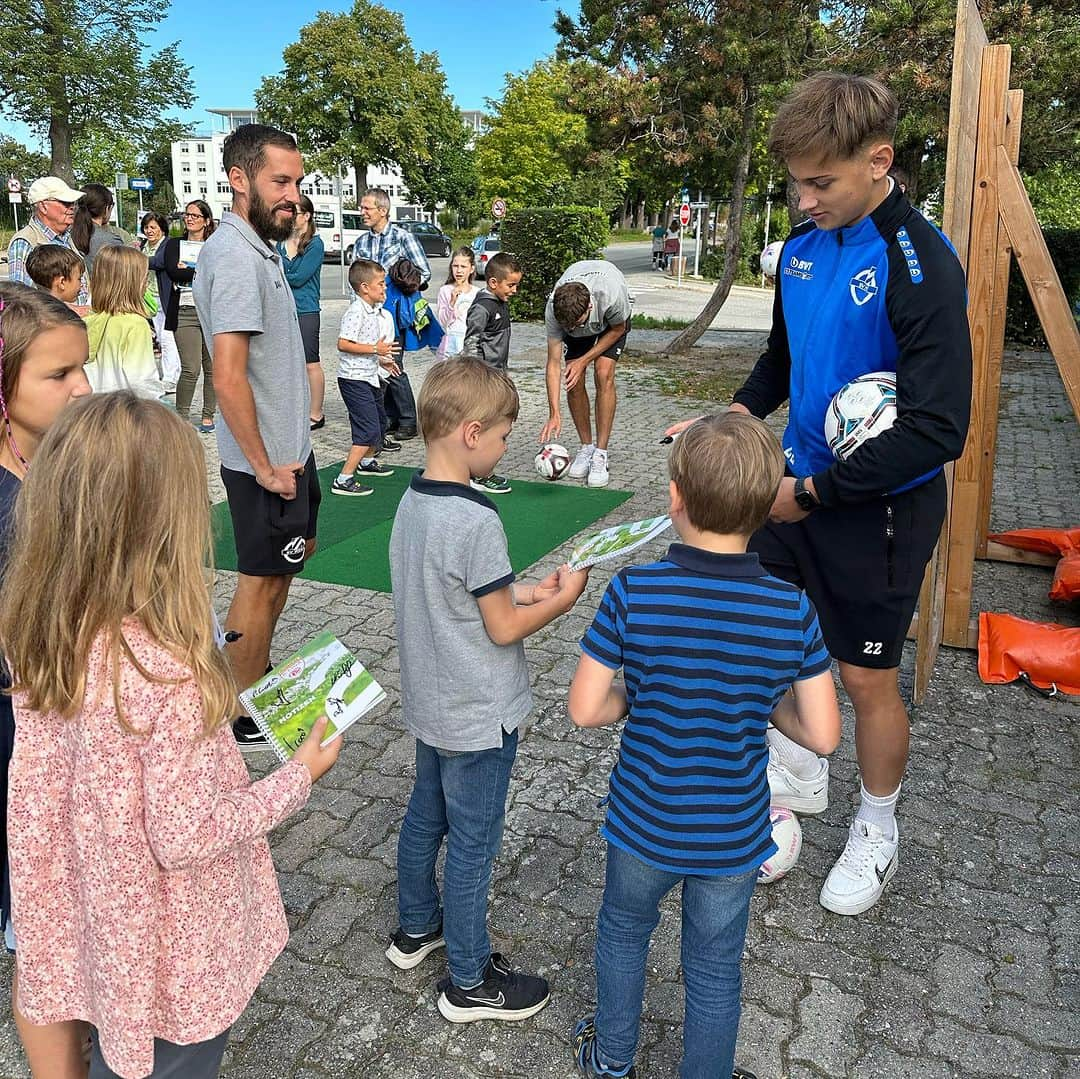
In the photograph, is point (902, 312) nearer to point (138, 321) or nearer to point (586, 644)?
point (586, 644)

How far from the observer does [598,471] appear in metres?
7.90

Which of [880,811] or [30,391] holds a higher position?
[30,391]

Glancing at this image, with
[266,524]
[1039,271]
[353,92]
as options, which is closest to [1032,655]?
[1039,271]

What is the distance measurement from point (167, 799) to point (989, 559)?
5.73 metres

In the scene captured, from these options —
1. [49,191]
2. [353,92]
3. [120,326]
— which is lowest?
[120,326]

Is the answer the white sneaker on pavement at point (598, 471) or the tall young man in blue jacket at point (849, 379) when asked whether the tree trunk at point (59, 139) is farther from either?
the tall young man in blue jacket at point (849, 379)

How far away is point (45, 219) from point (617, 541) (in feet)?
23.6

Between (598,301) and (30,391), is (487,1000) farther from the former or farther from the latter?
(598,301)

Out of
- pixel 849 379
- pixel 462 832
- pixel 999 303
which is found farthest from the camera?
pixel 999 303

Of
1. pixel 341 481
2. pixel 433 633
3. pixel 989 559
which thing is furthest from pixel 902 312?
pixel 341 481

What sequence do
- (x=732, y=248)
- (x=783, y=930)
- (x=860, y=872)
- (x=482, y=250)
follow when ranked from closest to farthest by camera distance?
(x=783, y=930)
(x=860, y=872)
(x=732, y=248)
(x=482, y=250)

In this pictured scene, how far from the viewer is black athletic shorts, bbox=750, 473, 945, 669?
2.70 m

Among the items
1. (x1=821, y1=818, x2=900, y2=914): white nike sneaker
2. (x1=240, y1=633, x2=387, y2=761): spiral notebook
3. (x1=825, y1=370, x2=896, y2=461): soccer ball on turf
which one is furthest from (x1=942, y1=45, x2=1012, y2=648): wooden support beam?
(x1=240, y1=633, x2=387, y2=761): spiral notebook

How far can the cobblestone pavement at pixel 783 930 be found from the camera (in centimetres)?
239
